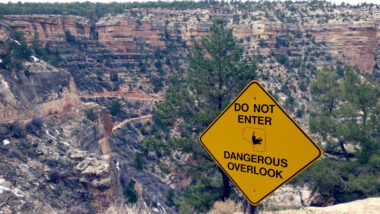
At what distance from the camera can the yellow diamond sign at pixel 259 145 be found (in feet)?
12.7

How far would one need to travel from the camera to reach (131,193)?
2312cm

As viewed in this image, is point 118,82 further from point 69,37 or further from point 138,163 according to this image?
point 138,163

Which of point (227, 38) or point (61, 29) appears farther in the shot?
point (61, 29)

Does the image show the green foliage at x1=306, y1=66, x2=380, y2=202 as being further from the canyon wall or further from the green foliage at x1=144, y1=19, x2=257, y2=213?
the canyon wall

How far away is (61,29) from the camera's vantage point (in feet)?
130

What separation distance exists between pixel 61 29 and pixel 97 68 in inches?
228

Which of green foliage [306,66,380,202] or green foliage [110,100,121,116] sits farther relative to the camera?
green foliage [110,100,121,116]

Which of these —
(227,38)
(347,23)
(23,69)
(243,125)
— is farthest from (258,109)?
(347,23)

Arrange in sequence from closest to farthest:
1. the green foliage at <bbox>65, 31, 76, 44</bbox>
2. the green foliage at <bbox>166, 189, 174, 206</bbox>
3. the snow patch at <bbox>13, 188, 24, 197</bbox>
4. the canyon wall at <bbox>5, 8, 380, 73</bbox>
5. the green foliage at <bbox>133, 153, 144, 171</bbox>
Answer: the snow patch at <bbox>13, 188, 24, 197</bbox> < the green foliage at <bbox>166, 189, 174, 206</bbox> < the green foliage at <bbox>133, 153, 144, 171</bbox> < the green foliage at <bbox>65, 31, 76, 44</bbox> < the canyon wall at <bbox>5, 8, 380, 73</bbox>

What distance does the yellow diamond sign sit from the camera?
388 centimetres

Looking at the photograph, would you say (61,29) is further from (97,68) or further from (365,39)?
(365,39)

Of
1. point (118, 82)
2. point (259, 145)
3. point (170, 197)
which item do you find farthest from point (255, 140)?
point (118, 82)

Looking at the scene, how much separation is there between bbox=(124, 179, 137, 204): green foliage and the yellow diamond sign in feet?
62.3

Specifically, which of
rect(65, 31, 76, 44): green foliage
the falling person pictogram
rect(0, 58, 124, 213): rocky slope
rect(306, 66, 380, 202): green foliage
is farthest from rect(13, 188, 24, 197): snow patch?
rect(65, 31, 76, 44): green foliage
